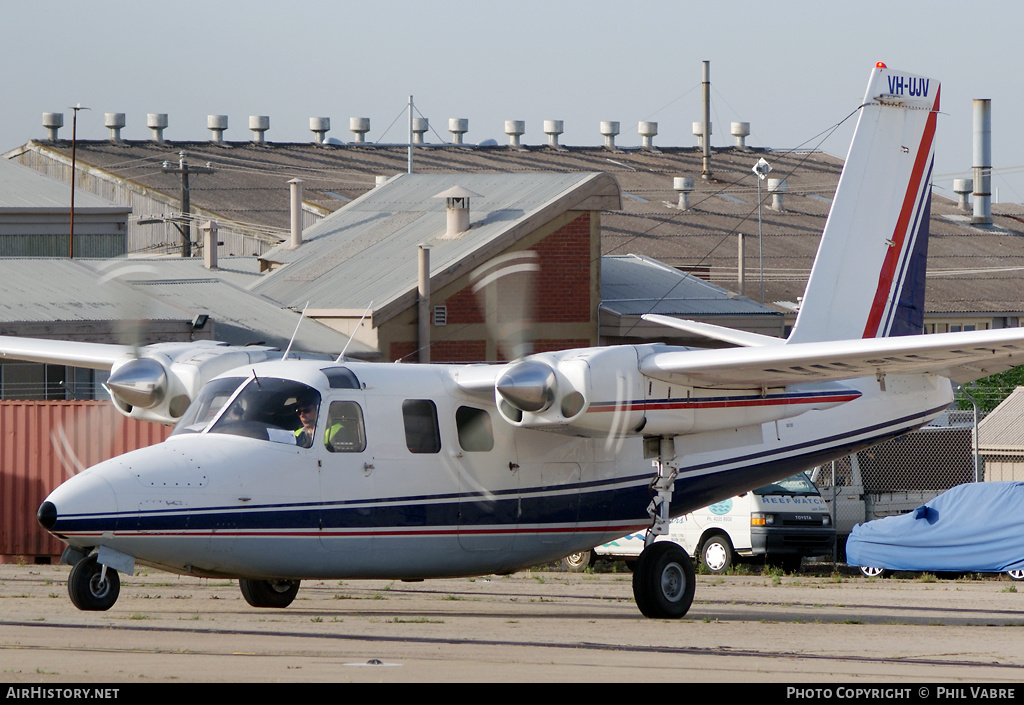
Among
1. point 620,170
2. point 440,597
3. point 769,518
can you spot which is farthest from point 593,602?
point 620,170

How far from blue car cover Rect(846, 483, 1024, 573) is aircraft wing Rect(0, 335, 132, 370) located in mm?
11253

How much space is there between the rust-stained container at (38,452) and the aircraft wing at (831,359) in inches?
391

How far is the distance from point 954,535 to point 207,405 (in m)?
11.9

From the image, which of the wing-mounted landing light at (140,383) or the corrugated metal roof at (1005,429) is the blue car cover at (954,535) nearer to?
the corrugated metal roof at (1005,429)

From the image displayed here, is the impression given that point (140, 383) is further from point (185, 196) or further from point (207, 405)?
point (185, 196)

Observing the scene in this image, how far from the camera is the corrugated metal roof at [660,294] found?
3931 centimetres

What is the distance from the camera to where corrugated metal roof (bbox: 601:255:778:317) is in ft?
129

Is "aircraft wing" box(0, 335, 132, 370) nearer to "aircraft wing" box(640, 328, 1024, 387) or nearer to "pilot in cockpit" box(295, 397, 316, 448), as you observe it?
"pilot in cockpit" box(295, 397, 316, 448)

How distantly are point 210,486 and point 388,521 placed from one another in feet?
6.15

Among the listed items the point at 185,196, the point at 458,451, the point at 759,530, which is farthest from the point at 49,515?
the point at 185,196

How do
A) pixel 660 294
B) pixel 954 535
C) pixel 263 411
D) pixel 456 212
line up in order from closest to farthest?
pixel 263 411, pixel 954 535, pixel 456 212, pixel 660 294

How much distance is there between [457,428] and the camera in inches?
531

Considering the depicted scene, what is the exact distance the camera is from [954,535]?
65.8ft

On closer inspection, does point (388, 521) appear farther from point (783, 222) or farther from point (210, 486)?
point (783, 222)
